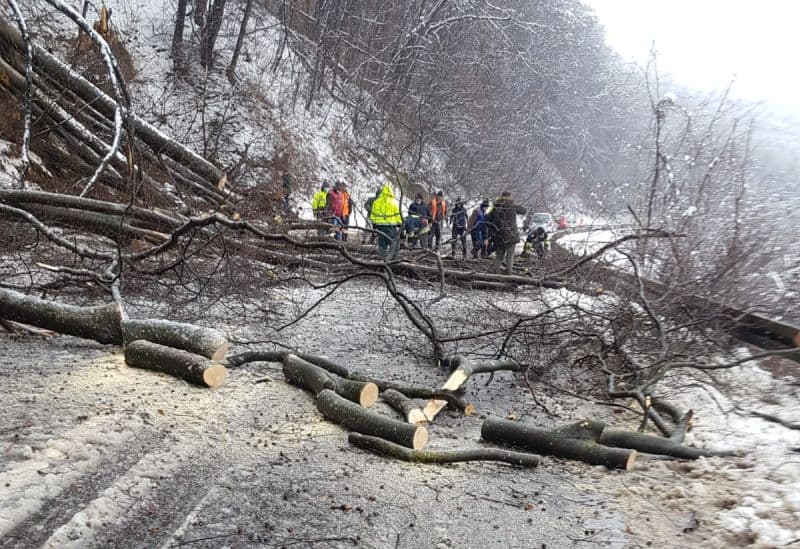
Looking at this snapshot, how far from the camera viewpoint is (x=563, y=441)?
4324 millimetres

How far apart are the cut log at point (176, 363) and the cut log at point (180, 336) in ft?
0.21

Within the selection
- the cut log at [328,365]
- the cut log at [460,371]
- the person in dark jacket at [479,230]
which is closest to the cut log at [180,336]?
the cut log at [328,365]

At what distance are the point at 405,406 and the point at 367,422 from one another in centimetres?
54

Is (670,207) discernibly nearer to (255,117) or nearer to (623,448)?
(623,448)

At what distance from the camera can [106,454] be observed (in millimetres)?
3389

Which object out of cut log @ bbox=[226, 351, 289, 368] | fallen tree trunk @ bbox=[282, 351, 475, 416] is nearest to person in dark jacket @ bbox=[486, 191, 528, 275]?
fallen tree trunk @ bbox=[282, 351, 475, 416]

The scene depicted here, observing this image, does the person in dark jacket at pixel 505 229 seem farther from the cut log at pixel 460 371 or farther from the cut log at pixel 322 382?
the cut log at pixel 322 382

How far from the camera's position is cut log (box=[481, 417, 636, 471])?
13.5ft

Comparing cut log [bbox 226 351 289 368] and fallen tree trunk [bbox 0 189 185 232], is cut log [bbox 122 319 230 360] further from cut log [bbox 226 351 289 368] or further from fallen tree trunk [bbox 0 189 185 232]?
fallen tree trunk [bbox 0 189 185 232]

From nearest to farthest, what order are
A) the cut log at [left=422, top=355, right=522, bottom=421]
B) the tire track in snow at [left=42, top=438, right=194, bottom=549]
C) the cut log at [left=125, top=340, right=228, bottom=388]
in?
the tire track in snow at [left=42, top=438, right=194, bottom=549] < the cut log at [left=125, top=340, right=228, bottom=388] < the cut log at [left=422, top=355, right=522, bottom=421]

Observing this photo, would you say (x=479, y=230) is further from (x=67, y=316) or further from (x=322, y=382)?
(x=67, y=316)

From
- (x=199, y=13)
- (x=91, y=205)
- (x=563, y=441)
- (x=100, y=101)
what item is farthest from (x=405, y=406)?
(x=199, y=13)

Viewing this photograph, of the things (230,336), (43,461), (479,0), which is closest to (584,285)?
(230,336)

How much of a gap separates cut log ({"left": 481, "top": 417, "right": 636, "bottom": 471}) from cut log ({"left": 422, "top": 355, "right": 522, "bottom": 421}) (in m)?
0.51
